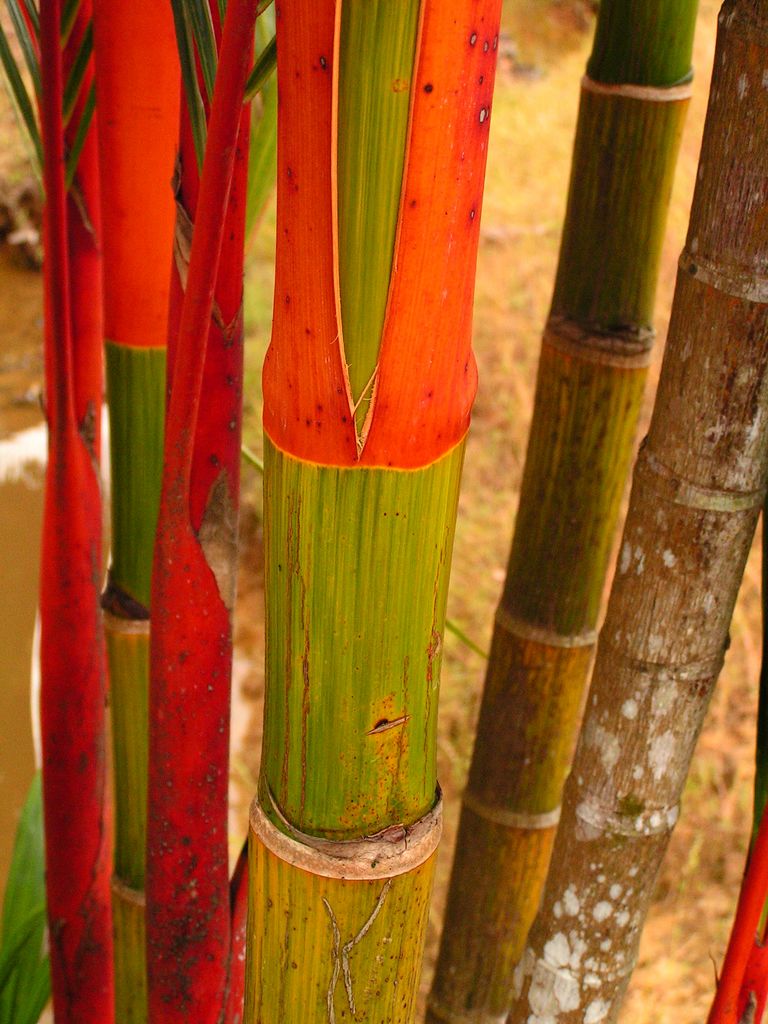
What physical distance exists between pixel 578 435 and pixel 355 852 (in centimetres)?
40

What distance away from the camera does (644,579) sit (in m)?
0.59

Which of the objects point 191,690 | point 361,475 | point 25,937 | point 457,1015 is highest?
point 361,475

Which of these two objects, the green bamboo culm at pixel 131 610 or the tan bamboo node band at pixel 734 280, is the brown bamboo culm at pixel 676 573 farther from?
the green bamboo culm at pixel 131 610

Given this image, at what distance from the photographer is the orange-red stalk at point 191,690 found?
18.2 inches

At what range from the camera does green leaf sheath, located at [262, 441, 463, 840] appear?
1.45 ft

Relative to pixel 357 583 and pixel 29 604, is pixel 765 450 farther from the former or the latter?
pixel 29 604

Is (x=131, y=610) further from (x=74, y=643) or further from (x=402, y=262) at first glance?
(x=402, y=262)

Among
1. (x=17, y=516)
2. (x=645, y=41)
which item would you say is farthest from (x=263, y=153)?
(x=17, y=516)

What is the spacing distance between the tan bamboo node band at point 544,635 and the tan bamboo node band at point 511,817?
0.16m

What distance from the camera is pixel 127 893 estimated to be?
82 centimetres

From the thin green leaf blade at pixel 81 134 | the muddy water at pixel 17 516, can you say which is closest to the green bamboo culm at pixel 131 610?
the thin green leaf blade at pixel 81 134

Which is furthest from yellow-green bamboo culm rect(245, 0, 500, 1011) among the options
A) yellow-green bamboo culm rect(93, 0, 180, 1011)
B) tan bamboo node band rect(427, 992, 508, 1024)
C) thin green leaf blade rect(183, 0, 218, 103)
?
tan bamboo node band rect(427, 992, 508, 1024)

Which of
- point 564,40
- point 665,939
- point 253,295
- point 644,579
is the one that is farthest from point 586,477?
point 564,40

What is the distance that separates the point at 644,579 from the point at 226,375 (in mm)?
227
